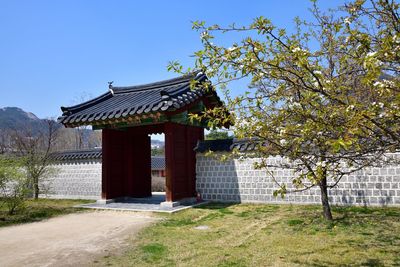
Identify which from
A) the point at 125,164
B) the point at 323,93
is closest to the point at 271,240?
the point at 323,93

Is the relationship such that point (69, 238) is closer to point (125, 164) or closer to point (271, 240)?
point (271, 240)

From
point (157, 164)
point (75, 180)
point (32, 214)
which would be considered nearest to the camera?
point (32, 214)

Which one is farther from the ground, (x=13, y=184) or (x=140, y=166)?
(x=140, y=166)

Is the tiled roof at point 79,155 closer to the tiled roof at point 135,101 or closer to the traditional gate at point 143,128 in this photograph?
the traditional gate at point 143,128

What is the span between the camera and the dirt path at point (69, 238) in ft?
16.8

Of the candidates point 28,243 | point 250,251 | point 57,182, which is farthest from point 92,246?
point 57,182

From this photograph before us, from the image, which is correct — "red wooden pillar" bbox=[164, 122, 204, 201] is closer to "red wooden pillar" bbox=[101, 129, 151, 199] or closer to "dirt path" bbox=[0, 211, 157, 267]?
"dirt path" bbox=[0, 211, 157, 267]

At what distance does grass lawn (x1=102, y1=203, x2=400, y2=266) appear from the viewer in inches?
183

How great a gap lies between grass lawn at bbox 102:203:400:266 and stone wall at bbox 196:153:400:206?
1.87 ft

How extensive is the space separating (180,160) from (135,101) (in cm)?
239

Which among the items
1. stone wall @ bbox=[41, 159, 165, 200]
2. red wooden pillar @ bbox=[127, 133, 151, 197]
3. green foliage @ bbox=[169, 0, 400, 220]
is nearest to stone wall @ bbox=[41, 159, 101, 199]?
stone wall @ bbox=[41, 159, 165, 200]

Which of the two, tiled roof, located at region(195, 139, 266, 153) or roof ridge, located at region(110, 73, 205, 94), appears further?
roof ridge, located at region(110, 73, 205, 94)

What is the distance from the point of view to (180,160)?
1027 cm

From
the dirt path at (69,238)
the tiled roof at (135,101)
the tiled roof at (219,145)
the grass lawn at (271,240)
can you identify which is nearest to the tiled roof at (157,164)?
the tiled roof at (135,101)
